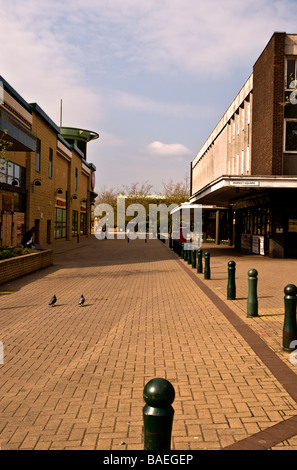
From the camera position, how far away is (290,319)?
5574mm

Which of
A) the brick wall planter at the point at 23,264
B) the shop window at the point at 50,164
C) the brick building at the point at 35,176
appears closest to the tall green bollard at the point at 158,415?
the brick wall planter at the point at 23,264

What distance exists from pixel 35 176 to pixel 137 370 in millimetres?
23949

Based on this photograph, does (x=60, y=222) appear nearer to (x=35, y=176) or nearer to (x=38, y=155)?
(x=38, y=155)

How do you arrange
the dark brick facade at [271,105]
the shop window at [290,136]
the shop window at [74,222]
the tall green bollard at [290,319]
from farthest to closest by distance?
the shop window at [74,222] → the shop window at [290,136] → the dark brick facade at [271,105] → the tall green bollard at [290,319]

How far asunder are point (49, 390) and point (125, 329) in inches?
101

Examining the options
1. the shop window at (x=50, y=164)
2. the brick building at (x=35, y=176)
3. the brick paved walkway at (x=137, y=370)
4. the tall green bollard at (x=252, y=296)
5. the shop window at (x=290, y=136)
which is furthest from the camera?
the shop window at (x=50, y=164)

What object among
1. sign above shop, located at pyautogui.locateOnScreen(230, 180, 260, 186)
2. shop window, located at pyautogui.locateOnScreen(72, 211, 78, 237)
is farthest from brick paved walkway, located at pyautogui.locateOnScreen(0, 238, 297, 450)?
shop window, located at pyautogui.locateOnScreen(72, 211, 78, 237)

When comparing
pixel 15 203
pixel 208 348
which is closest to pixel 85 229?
pixel 15 203

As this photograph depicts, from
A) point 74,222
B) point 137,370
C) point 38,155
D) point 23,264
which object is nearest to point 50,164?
point 38,155

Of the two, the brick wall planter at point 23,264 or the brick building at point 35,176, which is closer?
the brick wall planter at point 23,264

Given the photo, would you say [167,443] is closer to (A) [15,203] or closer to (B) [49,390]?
(B) [49,390]

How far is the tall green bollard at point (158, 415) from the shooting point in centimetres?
243

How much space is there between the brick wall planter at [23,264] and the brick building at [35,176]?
308 centimetres

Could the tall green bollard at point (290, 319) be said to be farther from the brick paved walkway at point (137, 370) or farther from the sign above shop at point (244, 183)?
the sign above shop at point (244, 183)
